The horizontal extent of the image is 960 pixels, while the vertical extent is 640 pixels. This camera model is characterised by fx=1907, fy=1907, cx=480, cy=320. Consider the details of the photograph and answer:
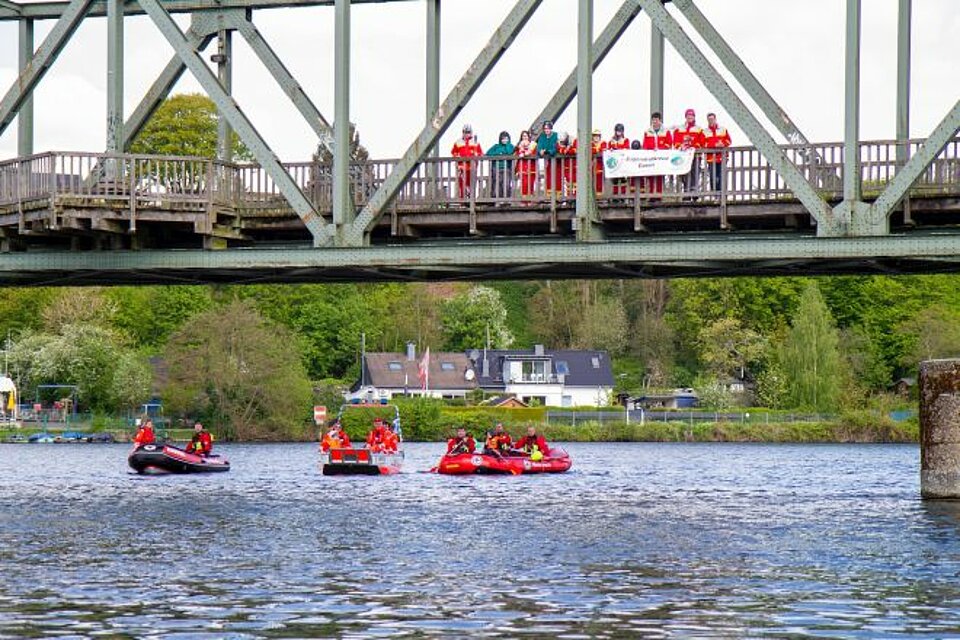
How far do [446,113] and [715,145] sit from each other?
5.46 metres

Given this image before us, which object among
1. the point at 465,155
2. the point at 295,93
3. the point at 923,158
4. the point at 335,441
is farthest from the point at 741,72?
the point at 335,441

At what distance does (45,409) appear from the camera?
4899 inches

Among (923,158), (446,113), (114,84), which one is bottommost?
(923,158)

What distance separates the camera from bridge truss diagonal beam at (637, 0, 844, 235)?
33062 mm

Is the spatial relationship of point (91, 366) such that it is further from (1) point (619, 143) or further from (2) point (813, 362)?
(1) point (619, 143)

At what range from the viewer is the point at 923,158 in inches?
1253

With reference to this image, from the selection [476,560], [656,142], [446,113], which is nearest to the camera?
[476,560]

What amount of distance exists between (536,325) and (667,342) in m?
16.6

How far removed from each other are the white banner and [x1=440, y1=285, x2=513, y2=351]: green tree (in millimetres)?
115794

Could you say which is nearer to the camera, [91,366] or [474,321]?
[91,366]

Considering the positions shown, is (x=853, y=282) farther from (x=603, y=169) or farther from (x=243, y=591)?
(x=243, y=591)

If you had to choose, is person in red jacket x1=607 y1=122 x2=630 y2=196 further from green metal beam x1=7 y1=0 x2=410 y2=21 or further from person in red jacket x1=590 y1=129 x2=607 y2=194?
green metal beam x1=7 y1=0 x2=410 y2=21

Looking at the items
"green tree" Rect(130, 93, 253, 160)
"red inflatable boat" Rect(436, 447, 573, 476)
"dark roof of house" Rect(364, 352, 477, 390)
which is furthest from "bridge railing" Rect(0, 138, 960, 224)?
"dark roof of house" Rect(364, 352, 477, 390)

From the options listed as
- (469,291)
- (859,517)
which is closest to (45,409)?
(469,291)
